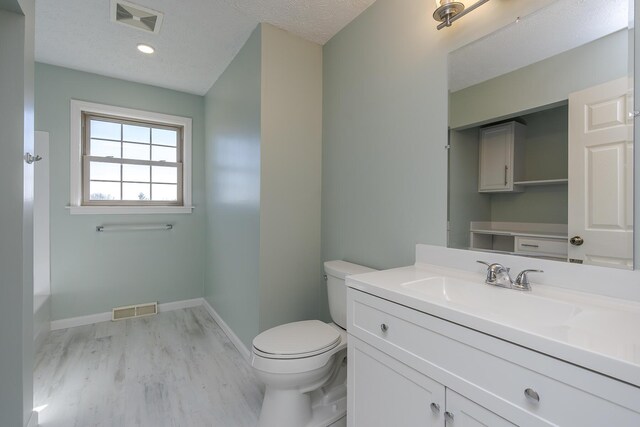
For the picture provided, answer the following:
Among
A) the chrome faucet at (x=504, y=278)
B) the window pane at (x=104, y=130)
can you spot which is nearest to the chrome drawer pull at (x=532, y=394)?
the chrome faucet at (x=504, y=278)

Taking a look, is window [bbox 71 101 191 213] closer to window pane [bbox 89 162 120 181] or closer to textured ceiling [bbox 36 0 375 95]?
window pane [bbox 89 162 120 181]

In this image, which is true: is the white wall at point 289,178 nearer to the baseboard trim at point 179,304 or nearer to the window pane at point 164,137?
the baseboard trim at point 179,304

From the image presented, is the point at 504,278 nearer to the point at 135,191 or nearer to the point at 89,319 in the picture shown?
the point at 135,191

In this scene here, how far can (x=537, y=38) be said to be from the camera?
109 cm

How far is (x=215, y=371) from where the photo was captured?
6.66 feet

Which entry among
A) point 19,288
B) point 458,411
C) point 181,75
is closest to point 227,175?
point 181,75

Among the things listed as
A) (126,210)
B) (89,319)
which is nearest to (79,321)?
(89,319)

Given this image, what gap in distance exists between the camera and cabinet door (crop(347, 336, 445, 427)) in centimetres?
89

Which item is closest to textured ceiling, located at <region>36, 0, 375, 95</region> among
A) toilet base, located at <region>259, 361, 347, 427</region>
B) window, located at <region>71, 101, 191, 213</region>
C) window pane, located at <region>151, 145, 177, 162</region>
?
window, located at <region>71, 101, 191, 213</region>

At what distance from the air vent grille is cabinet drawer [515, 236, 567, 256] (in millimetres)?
3286

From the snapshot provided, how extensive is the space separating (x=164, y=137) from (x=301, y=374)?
2.96 meters

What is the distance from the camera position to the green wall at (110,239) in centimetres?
264

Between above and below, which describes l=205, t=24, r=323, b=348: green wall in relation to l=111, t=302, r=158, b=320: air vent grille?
above

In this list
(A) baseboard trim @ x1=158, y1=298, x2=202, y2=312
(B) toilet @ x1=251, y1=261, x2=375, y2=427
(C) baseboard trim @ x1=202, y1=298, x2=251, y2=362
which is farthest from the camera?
(A) baseboard trim @ x1=158, y1=298, x2=202, y2=312
